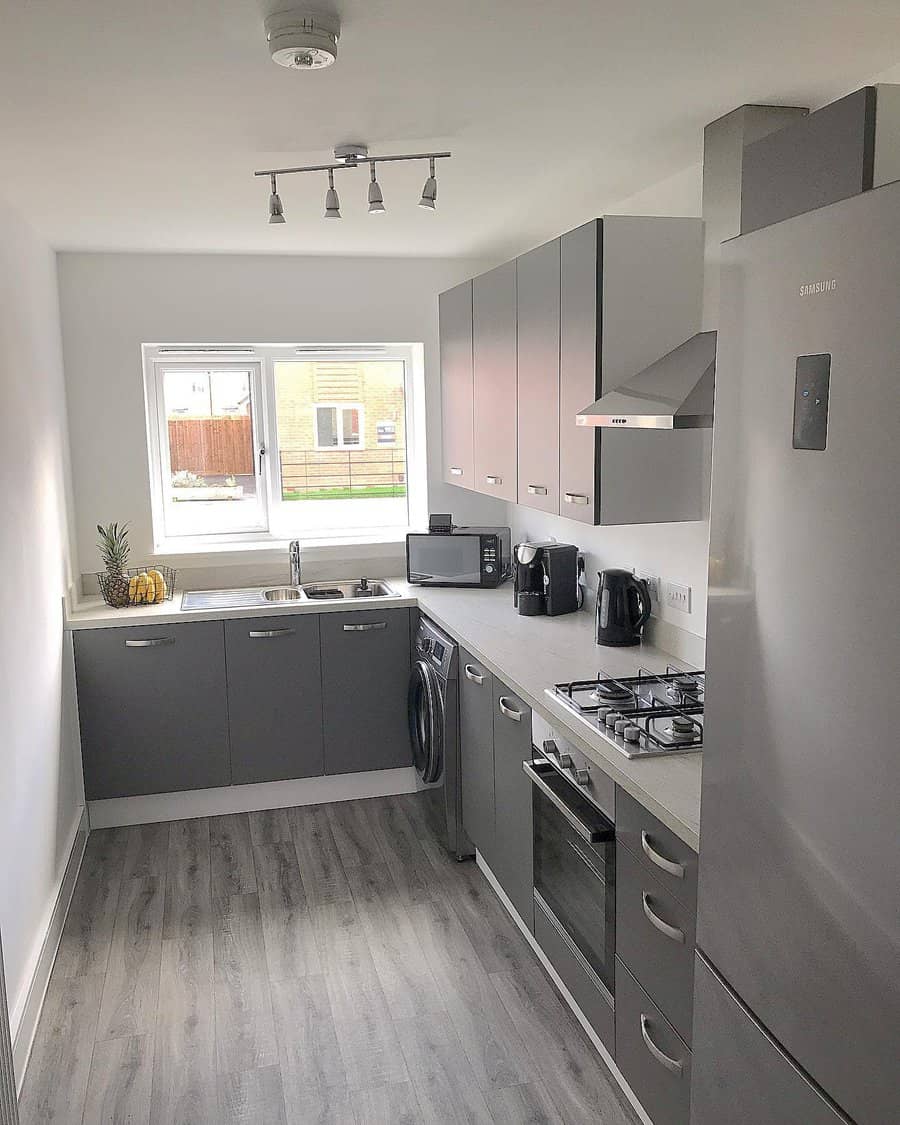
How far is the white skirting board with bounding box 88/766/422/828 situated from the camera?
4.01 metres

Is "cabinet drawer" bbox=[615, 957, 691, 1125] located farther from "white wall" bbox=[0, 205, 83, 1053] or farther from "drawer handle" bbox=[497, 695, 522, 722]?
"white wall" bbox=[0, 205, 83, 1053]

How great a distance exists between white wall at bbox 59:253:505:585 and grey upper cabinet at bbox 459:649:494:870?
4.73 feet

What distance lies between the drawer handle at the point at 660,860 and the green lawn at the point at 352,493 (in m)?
3.04

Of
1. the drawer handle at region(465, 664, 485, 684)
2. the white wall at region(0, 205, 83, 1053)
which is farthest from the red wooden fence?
the drawer handle at region(465, 664, 485, 684)

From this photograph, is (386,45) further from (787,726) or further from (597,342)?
(787,726)

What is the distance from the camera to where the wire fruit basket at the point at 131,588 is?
4.00 metres

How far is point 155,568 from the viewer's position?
4281mm

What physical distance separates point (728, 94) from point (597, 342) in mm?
710

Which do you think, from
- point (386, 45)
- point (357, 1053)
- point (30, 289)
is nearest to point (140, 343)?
point (30, 289)

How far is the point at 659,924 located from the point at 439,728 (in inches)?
68.9

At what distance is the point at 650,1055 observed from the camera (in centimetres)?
208

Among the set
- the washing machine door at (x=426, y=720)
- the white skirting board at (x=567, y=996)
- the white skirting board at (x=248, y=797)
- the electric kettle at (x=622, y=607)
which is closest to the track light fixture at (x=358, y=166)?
the electric kettle at (x=622, y=607)

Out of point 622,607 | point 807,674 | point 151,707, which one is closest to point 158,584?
point 151,707

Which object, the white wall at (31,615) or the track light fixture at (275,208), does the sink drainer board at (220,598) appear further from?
the track light fixture at (275,208)
